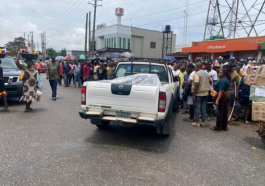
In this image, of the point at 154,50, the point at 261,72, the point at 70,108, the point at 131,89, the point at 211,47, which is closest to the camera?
the point at 131,89

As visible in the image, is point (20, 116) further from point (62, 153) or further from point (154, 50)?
point (154, 50)

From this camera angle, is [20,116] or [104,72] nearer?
[20,116]

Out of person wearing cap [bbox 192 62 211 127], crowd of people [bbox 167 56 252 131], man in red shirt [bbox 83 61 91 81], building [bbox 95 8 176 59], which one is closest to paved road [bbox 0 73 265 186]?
crowd of people [bbox 167 56 252 131]

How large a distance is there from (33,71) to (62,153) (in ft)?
14.0

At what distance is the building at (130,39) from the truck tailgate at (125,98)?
3655 cm

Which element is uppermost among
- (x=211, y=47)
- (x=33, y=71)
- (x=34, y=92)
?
(x=211, y=47)

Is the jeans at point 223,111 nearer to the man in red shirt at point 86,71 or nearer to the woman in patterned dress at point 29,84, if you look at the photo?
the woman in patterned dress at point 29,84

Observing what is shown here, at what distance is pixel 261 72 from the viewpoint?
16.2 ft

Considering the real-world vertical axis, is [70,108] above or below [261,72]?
below

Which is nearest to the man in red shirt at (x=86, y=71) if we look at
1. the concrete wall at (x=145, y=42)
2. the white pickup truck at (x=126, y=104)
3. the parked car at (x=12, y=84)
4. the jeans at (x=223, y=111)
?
the parked car at (x=12, y=84)

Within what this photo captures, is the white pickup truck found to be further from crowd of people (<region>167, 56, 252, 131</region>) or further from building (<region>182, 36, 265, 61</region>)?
building (<region>182, 36, 265, 61</region>)

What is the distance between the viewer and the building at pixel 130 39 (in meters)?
44.3

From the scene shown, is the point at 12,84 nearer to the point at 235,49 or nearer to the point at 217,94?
the point at 217,94

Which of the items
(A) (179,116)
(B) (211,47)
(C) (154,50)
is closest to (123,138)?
(A) (179,116)
